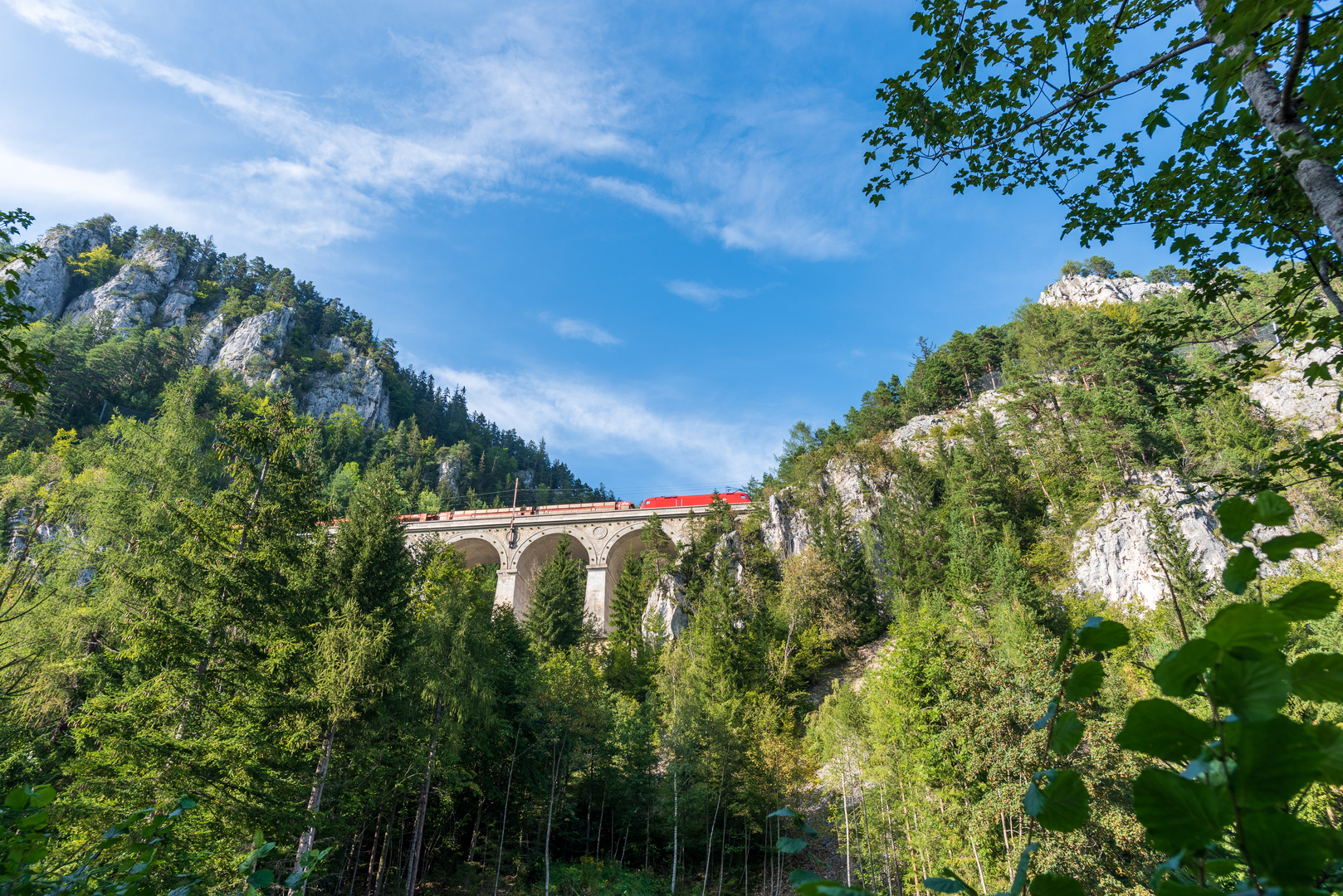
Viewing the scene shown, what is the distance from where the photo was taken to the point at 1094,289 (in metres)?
80.2

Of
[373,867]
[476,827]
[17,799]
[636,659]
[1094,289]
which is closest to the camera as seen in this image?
[17,799]

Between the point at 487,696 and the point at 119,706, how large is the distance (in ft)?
22.2

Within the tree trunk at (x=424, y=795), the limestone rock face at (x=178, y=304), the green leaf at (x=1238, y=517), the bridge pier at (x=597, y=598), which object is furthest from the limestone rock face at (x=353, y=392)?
the green leaf at (x=1238, y=517)

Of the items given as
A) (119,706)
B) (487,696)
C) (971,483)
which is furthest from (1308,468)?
(971,483)

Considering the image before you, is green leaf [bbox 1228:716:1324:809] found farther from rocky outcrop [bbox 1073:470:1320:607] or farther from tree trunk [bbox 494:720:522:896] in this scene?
rocky outcrop [bbox 1073:470:1320:607]

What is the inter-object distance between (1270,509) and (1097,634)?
0.98ft

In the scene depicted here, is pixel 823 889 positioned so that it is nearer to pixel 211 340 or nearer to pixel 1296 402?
pixel 1296 402

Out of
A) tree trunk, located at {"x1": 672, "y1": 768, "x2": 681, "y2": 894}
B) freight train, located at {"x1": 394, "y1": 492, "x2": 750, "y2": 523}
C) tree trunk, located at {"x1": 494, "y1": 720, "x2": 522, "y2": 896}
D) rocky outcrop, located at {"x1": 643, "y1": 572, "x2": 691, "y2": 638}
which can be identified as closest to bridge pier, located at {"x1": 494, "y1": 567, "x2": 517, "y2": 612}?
freight train, located at {"x1": 394, "y1": 492, "x2": 750, "y2": 523}

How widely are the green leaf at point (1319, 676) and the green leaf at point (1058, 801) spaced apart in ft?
1.04

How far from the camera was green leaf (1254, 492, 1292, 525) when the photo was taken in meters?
0.81

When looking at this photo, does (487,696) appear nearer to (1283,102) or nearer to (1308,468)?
(1308,468)

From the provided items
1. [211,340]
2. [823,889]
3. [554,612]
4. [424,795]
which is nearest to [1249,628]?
[823,889]

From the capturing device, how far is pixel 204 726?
1057cm

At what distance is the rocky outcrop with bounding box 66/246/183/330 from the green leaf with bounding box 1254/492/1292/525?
9317cm
